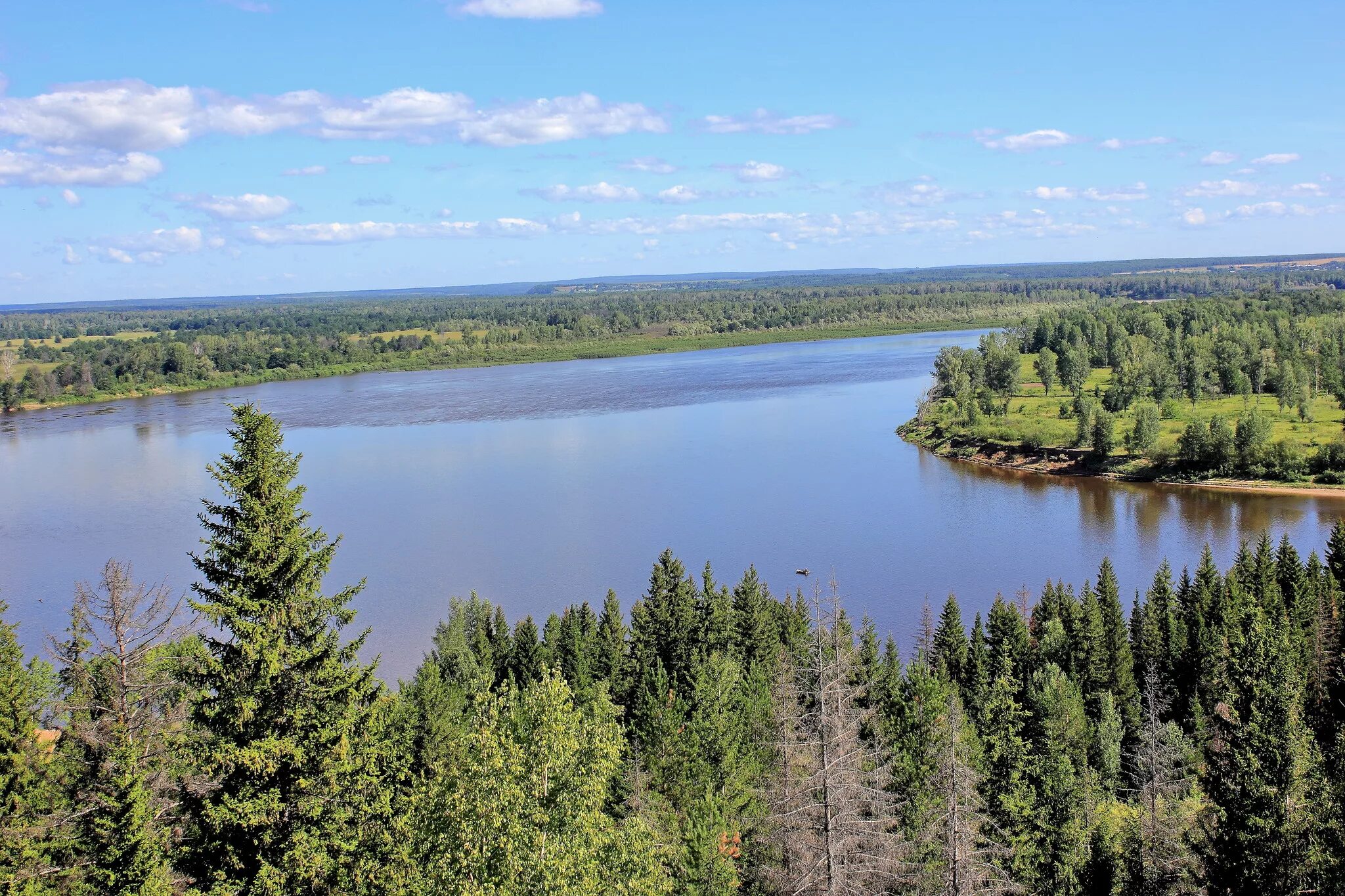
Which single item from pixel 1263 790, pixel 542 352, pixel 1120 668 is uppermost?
pixel 542 352

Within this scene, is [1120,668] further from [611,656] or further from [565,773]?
[565,773]

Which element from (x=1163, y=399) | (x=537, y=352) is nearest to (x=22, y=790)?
(x=1163, y=399)

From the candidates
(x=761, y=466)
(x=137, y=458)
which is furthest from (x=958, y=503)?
(x=137, y=458)

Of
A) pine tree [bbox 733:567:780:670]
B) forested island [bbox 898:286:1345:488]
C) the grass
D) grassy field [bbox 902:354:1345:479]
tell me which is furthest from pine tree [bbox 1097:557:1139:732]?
the grass

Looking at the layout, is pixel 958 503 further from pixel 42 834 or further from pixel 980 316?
pixel 980 316

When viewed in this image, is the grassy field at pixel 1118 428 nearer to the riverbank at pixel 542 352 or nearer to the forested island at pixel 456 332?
the forested island at pixel 456 332

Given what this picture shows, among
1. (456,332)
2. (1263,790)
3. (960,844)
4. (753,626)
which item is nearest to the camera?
(960,844)

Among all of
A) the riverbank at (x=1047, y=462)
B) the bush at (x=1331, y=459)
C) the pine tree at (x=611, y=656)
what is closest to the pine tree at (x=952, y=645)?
the pine tree at (x=611, y=656)
